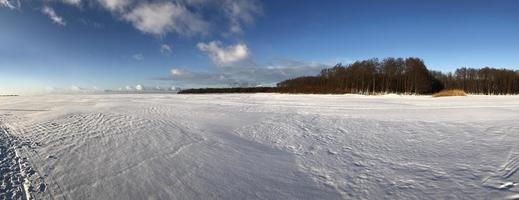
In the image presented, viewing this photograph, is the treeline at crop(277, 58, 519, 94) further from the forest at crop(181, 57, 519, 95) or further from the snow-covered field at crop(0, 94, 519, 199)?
the snow-covered field at crop(0, 94, 519, 199)

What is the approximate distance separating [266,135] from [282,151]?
216 cm

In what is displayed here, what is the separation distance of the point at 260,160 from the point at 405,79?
6860 cm

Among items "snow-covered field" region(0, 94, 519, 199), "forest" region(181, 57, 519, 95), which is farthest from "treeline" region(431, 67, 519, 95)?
"snow-covered field" region(0, 94, 519, 199)

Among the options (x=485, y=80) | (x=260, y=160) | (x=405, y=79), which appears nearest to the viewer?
(x=260, y=160)

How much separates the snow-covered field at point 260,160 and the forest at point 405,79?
174ft

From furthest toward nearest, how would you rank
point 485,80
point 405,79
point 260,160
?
point 485,80, point 405,79, point 260,160

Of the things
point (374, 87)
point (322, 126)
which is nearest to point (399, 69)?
point (374, 87)

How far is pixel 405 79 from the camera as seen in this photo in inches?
2687

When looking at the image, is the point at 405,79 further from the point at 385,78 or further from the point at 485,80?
the point at 485,80

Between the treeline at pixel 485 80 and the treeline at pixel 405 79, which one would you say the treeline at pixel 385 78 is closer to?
the treeline at pixel 405 79

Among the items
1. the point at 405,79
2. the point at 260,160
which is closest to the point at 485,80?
the point at 405,79

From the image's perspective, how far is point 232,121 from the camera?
44.1ft

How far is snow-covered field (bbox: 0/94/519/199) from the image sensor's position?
Result: 17.3ft

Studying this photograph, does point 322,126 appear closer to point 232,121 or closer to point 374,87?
point 232,121
